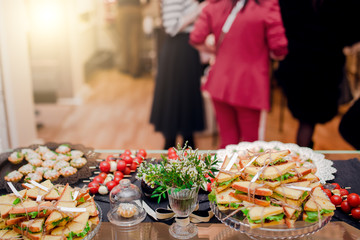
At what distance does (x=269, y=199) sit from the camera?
3.41 feet

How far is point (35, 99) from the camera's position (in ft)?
15.5

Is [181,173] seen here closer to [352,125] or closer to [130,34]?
[352,125]

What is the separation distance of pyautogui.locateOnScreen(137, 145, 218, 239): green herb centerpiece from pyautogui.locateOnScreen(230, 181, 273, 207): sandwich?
92mm

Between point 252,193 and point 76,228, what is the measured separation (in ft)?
1.55

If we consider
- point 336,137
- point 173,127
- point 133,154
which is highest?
point 133,154

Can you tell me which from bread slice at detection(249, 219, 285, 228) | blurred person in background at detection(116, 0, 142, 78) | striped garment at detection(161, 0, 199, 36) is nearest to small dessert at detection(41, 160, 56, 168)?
bread slice at detection(249, 219, 285, 228)

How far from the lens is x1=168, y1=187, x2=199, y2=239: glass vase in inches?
41.1

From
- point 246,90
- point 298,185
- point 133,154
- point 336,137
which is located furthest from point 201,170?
point 336,137

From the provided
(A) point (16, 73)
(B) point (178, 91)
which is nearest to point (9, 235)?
(B) point (178, 91)

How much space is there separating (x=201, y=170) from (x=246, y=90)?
1.29 m

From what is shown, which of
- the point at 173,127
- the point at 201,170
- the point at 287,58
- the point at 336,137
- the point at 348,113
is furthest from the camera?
the point at 336,137

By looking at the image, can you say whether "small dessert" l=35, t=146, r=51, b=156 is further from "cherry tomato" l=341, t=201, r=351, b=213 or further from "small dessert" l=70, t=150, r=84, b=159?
"cherry tomato" l=341, t=201, r=351, b=213

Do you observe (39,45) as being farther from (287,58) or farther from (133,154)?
(133,154)

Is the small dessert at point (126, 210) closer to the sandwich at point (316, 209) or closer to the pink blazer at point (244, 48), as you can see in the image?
the sandwich at point (316, 209)
